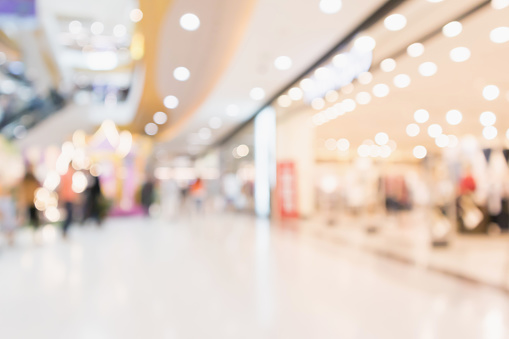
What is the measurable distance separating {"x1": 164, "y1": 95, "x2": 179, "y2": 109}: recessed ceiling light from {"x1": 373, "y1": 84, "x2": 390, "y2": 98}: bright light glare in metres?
3.83

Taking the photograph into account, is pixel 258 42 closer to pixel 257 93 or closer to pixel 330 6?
pixel 330 6

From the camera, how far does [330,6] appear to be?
4113 mm

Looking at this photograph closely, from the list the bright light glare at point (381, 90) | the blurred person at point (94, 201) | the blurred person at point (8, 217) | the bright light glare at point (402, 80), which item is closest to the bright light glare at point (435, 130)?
the bright light glare at point (381, 90)

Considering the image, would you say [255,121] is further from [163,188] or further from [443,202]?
[443,202]

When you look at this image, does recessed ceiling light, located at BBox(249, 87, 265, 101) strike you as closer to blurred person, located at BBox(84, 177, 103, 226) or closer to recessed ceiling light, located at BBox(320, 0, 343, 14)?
recessed ceiling light, located at BBox(320, 0, 343, 14)

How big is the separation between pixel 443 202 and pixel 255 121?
5.75 m

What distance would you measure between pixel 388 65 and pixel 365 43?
1.21 metres

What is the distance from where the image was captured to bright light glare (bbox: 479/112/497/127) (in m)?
8.31

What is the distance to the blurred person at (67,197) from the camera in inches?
285

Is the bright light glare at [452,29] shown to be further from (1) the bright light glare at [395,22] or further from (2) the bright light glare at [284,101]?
(2) the bright light glare at [284,101]

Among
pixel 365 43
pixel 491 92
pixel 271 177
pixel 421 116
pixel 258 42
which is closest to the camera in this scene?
pixel 365 43

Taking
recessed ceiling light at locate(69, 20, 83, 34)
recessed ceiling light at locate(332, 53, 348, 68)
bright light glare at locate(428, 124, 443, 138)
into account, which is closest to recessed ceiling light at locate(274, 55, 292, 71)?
recessed ceiling light at locate(332, 53, 348, 68)

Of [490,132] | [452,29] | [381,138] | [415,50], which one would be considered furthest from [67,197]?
[490,132]

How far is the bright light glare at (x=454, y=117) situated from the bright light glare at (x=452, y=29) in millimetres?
4195
